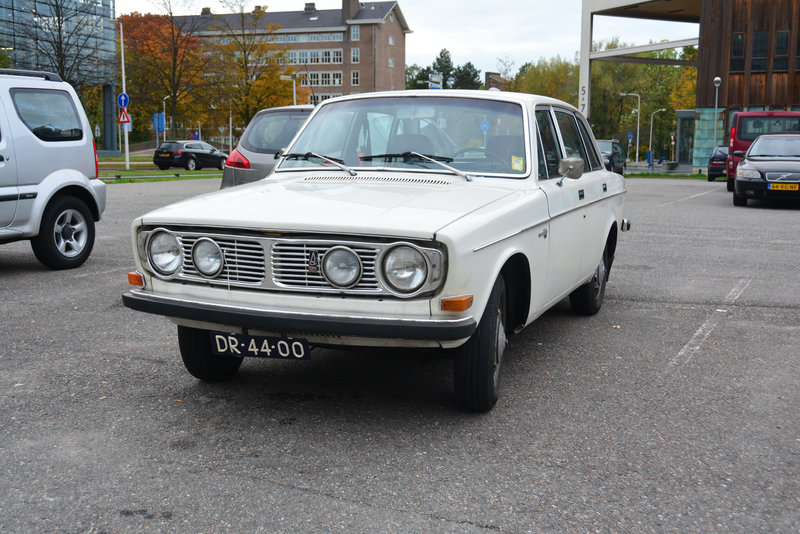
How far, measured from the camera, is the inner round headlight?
13.6 ft

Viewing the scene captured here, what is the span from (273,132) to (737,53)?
41893mm

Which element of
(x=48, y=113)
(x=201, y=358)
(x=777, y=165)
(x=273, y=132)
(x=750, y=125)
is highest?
(x=750, y=125)

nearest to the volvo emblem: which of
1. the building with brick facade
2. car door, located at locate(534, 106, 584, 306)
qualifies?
car door, located at locate(534, 106, 584, 306)

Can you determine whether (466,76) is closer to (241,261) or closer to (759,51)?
(759,51)

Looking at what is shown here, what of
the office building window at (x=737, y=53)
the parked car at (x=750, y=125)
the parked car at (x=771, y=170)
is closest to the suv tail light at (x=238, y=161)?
the parked car at (x=771, y=170)

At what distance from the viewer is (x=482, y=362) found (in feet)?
13.6

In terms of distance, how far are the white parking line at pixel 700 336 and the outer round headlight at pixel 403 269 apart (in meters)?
2.24

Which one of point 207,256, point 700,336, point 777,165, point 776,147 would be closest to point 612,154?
point 776,147

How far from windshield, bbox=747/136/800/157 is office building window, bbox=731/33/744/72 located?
30.6 m

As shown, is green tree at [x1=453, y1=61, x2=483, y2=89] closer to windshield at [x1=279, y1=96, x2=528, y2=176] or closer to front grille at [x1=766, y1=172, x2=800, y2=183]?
front grille at [x1=766, y1=172, x2=800, y2=183]

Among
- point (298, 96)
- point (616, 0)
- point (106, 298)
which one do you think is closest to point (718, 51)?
point (616, 0)

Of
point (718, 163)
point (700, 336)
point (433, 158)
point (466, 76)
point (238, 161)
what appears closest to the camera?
point (433, 158)

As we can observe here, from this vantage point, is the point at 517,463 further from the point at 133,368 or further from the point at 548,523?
the point at 133,368

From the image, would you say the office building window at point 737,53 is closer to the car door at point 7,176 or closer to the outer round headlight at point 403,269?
the car door at point 7,176
